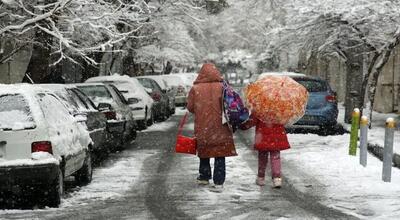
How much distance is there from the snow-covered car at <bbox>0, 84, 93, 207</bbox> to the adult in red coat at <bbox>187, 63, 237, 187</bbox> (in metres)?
1.84

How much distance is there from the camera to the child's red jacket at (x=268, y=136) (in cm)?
955

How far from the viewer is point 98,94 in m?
15.3

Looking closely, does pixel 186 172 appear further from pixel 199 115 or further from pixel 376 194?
pixel 376 194

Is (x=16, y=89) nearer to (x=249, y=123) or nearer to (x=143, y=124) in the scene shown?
(x=249, y=123)

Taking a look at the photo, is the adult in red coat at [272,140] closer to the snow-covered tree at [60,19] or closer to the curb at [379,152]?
the curb at [379,152]

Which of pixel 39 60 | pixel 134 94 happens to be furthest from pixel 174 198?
pixel 134 94

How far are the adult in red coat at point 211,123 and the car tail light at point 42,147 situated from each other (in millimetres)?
2229

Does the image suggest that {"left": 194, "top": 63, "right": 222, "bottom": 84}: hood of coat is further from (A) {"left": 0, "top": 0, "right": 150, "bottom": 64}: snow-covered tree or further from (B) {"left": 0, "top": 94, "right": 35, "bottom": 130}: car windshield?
(A) {"left": 0, "top": 0, "right": 150, "bottom": 64}: snow-covered tree

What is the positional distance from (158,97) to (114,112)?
9.41m

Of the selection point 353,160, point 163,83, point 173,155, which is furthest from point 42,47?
point 163,83

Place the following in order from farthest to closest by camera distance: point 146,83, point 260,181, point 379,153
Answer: point 146,83 → point 379,153 → point 260,181

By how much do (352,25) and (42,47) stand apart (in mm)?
8271

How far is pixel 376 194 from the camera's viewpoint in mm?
9141

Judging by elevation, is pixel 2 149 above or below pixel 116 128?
above
